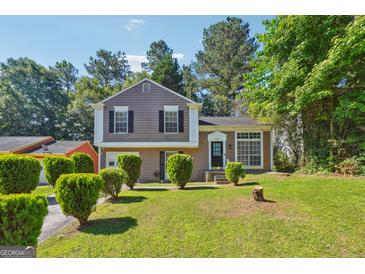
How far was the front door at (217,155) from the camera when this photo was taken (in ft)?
49.5

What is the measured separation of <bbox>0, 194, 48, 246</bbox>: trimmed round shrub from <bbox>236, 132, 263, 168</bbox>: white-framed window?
1239 cm

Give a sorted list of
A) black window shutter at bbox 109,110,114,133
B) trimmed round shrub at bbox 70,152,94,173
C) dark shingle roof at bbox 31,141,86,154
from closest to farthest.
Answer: trimmed round shrub at bbox 70,152,94,173, black window shutter at bbox 109,110,114,133, dark shingle roof at bbox 31,141,86,154

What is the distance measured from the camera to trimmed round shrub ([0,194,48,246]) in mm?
4055

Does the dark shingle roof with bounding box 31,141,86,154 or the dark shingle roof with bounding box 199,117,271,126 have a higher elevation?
the dark shingle roof with bounding box 199,117,271,126

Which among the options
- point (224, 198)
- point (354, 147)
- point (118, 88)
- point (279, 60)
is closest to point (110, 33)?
point (224, 198)

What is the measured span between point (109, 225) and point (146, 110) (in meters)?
10.1

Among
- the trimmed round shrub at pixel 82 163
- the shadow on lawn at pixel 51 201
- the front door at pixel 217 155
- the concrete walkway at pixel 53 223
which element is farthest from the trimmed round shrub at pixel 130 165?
the front door at pixel 217 155

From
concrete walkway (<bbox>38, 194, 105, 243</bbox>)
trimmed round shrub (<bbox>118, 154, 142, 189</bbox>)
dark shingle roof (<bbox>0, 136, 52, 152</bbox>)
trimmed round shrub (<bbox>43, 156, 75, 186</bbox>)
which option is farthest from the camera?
dark shingle roof (<bbox>0, 136, 52, 152</bbox>)

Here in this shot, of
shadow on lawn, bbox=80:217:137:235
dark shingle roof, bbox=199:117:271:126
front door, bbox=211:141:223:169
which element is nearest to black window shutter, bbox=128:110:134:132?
dark shingle roof, bbox=199:117:271:126

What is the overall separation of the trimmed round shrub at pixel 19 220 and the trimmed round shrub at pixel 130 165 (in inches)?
223

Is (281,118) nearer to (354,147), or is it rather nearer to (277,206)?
(354,147)

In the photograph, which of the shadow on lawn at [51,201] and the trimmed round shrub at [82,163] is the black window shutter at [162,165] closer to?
the trimmed round shrub at [82,163]

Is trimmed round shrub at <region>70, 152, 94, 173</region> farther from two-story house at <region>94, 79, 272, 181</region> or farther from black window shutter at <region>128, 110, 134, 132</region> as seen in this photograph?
black window shutter at <region>128, 110, 134, 132</region>
